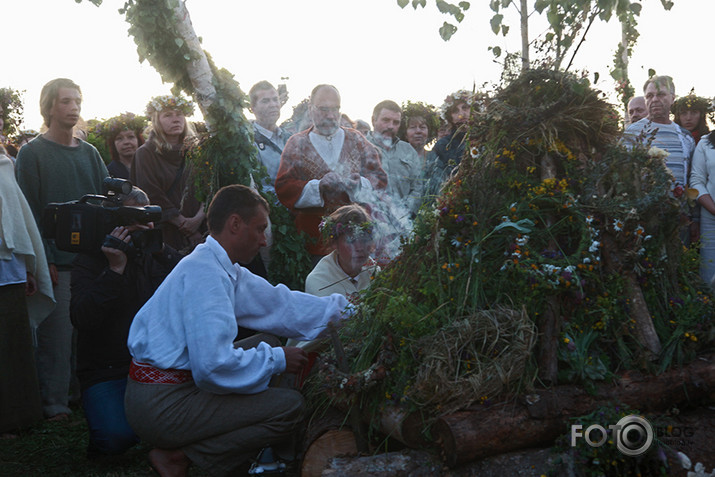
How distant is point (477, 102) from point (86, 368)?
9.68 feet

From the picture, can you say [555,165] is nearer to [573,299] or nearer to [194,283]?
[573,299]

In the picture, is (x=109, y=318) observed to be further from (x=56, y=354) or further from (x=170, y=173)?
(x=170, y=173)

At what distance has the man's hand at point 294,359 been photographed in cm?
382

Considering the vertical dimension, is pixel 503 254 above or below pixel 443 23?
below

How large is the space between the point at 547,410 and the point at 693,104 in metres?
5.05

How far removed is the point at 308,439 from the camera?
375 cm

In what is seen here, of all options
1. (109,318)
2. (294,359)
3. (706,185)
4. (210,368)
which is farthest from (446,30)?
(706,185)

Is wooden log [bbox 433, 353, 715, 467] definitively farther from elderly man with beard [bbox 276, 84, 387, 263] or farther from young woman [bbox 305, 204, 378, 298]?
elderly man with beard [bbox 276, 84, 387, 263]

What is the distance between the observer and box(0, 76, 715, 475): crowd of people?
12.2 feet

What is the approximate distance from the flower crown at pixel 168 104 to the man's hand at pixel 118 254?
81.1 inches

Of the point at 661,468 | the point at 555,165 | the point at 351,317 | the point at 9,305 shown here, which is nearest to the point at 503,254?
the point at 555,165

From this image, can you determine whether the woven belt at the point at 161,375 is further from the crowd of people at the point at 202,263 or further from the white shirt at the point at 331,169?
the white shirt at the point at 331,169

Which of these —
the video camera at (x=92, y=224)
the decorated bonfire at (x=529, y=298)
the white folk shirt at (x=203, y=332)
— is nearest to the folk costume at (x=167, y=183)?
the video camera at (x=92, y=224)

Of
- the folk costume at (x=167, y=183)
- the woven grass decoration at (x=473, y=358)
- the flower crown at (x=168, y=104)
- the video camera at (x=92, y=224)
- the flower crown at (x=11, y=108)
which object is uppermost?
the flower crown at (x=11, y=108)
